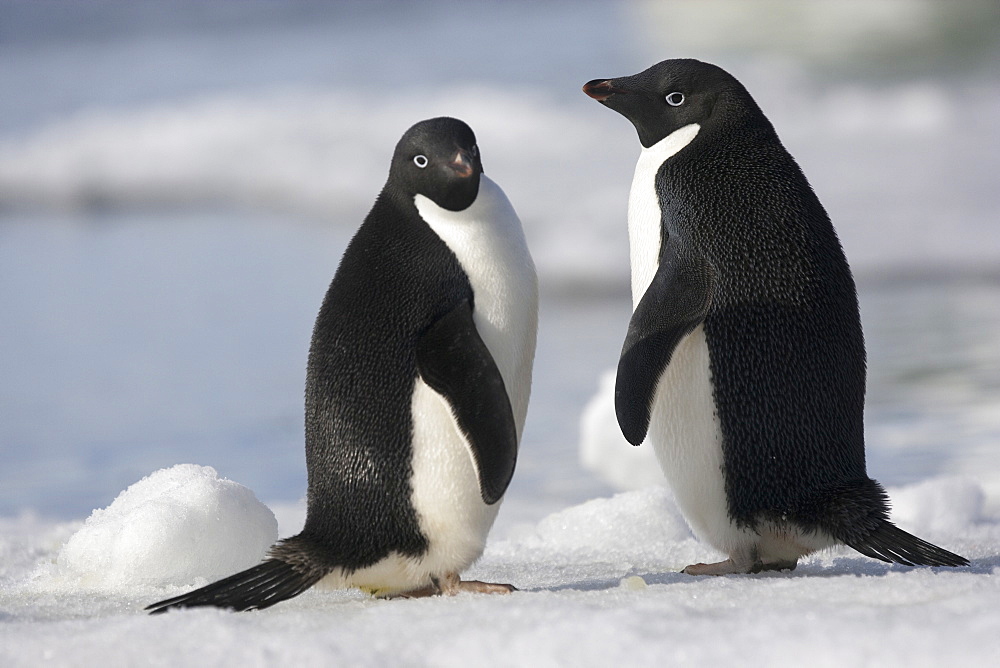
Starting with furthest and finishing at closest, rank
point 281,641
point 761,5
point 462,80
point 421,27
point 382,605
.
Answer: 1. point 421,27
2. point 761,5
3. point 462,80
4. point 382,605
5. point 281,641

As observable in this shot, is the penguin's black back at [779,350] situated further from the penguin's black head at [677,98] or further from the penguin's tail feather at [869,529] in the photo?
the penguin's black head at [677,98]

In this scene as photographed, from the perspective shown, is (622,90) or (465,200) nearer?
(465,200)

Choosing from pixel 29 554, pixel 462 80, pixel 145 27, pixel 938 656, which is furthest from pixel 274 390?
pixel 145 27

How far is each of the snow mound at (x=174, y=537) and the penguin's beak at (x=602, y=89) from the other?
1.26 meters

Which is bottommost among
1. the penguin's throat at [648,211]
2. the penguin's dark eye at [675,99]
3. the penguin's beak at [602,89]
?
the penguin's throat at [648,211]

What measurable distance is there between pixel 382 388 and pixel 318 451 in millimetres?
192

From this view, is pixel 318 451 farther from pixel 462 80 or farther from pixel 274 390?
pixel 462 80

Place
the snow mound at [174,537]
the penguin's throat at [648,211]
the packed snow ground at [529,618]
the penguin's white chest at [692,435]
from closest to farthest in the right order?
the packed snow ground at [529,618] → the penguin's white chest at [692,435] → the penguin's throat at [648,211] → the snow mound at [174,537]

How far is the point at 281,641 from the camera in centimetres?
201

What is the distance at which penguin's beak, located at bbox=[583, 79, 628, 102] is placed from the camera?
2973 millimetres

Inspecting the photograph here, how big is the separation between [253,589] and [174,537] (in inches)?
24.3

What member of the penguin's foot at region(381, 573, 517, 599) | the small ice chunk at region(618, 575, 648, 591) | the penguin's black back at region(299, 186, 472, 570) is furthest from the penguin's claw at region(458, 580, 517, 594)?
the small ice chunk at region(618, 575, 648, 591)

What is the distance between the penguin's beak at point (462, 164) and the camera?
2.51 metres

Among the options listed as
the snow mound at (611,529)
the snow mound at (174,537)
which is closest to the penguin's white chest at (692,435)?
the snow mound at (611,529)
